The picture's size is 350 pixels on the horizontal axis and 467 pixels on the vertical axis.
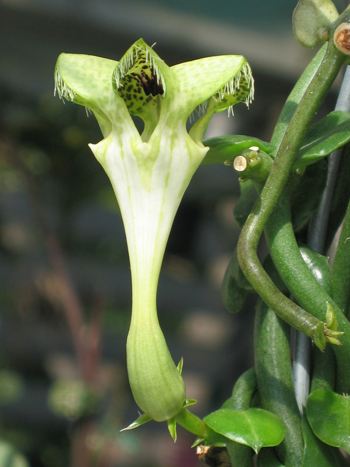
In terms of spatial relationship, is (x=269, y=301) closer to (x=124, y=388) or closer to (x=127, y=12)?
(x=127, y=12)

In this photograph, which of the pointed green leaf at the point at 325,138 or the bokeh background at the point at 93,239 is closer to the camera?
the pointed green leaf at the point at 325,138

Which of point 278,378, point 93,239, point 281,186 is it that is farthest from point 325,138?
point 93,239

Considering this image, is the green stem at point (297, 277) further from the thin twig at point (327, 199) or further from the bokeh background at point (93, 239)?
the bokeh background at point (93, 239)

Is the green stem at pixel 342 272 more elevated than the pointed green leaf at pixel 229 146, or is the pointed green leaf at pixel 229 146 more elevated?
the pointed green leaf at pixel 229 146

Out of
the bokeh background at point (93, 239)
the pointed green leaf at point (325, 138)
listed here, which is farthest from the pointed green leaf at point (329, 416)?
the bokeh background at point (93, 239)

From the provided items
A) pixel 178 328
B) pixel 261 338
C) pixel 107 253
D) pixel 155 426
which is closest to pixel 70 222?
pixel 107 253

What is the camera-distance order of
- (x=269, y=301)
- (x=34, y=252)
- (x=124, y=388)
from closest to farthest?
(x=269, y=301)
(x=124, y=388)
(x=34, y=252)
